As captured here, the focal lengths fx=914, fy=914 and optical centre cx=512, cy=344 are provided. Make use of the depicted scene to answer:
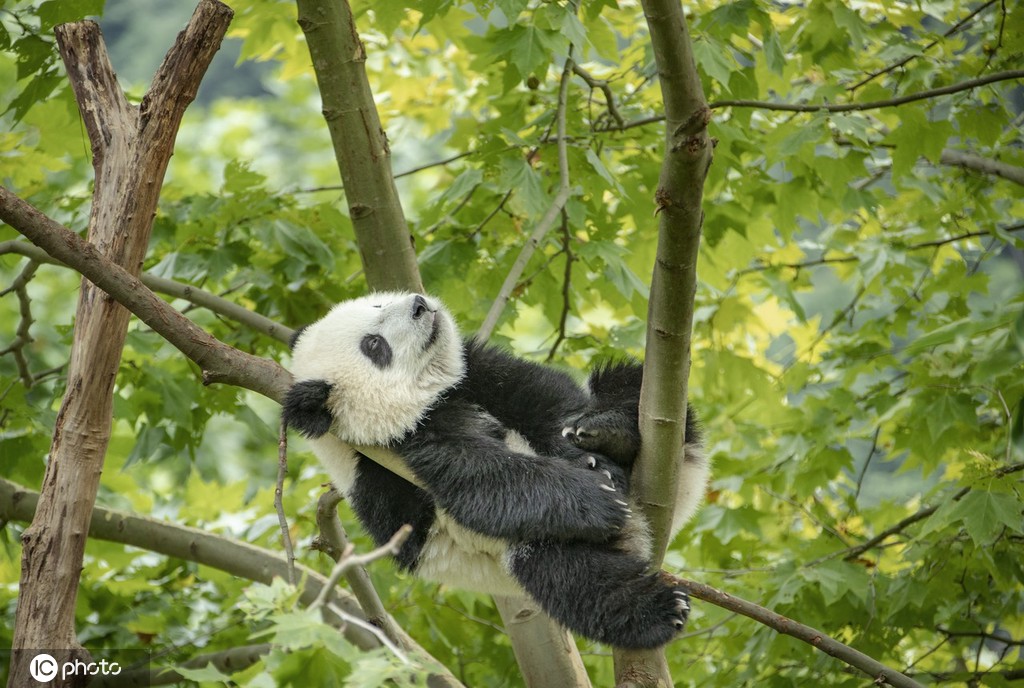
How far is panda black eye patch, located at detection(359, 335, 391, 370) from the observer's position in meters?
3.22

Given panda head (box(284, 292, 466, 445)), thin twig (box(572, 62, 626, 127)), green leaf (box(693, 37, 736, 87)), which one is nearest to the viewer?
panda head (box(284, 292, 466, 445))

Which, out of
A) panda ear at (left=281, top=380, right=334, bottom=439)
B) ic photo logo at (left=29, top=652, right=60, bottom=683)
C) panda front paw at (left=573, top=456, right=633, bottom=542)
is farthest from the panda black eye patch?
ic photo logo at (left=29, top=652, right=60, bottom=683)

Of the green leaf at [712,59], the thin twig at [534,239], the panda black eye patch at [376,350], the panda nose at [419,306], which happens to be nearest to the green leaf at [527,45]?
the thin twig at [534,239]

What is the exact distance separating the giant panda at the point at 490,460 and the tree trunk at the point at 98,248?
0.67 m

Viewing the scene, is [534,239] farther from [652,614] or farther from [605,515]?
[652,614]

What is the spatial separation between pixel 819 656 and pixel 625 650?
51.2 inches

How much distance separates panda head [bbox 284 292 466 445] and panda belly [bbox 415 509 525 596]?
0.37 metres

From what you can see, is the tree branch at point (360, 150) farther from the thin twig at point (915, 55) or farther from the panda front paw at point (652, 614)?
the thin twig at point (915, 55)

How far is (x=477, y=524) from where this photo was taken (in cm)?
280

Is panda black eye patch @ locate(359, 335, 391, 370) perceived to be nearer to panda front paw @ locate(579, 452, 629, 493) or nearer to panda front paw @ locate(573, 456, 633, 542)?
panda front paw @ locate(579, 452, 629, 493)

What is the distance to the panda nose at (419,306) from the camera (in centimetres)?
325

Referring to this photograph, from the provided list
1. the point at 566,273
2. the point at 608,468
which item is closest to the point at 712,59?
the point at 566,273

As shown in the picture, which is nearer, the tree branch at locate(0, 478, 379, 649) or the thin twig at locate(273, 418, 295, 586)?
the thin twig at locate(273, 418, 295, 586)

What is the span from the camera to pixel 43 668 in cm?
289
